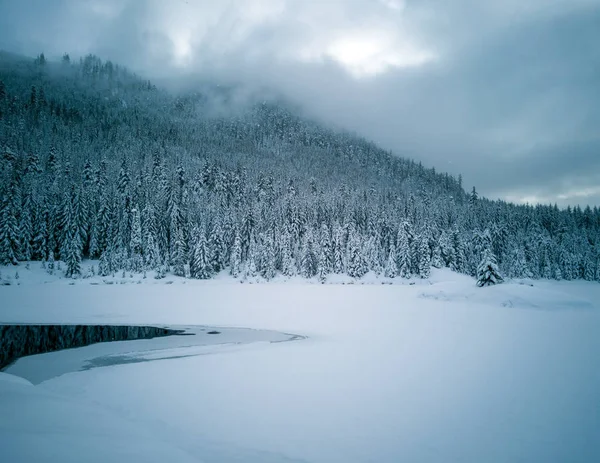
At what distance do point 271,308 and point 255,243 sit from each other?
46.8 m

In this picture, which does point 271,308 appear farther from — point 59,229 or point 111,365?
point 59,229

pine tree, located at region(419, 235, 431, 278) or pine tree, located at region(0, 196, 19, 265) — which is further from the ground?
pine tree, located at region(0, 196, 19, 265)

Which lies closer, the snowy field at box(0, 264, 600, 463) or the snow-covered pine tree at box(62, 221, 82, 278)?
the snowy field at box(0, 264, 600, 463)

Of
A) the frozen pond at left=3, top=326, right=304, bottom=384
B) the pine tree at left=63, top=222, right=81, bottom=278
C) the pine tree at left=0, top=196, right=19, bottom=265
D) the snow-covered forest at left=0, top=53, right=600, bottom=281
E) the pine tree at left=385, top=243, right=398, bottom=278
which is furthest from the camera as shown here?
the pine tree at left=385, top=243, right=398, bottom=278

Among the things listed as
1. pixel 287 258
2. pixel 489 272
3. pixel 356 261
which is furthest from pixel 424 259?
pixel 489 272

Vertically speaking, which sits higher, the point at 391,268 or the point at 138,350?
the point at 391,268

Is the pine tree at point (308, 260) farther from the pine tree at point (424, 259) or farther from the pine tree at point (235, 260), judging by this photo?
the pine tree at point (424, 259)

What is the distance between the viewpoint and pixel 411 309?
28.1m

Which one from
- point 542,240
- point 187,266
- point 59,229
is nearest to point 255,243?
point 187,266

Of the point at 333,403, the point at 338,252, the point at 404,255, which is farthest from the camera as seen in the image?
the point at 338,252

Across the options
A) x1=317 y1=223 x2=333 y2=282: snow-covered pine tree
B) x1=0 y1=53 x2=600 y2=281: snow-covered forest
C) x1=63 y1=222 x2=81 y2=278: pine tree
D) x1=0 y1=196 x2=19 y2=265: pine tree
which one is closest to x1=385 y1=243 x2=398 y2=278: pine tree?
x1=0 y1=53 x2=600 y2=281: snow-covered forest

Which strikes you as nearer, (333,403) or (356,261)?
(333,403)

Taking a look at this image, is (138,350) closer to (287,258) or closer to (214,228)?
(214,228)

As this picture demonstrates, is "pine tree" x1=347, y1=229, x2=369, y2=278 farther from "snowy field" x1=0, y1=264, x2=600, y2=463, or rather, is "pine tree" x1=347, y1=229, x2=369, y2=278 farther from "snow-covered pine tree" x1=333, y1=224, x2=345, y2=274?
"snowy field" x1=0, y1=264, x2=600, y2=463
